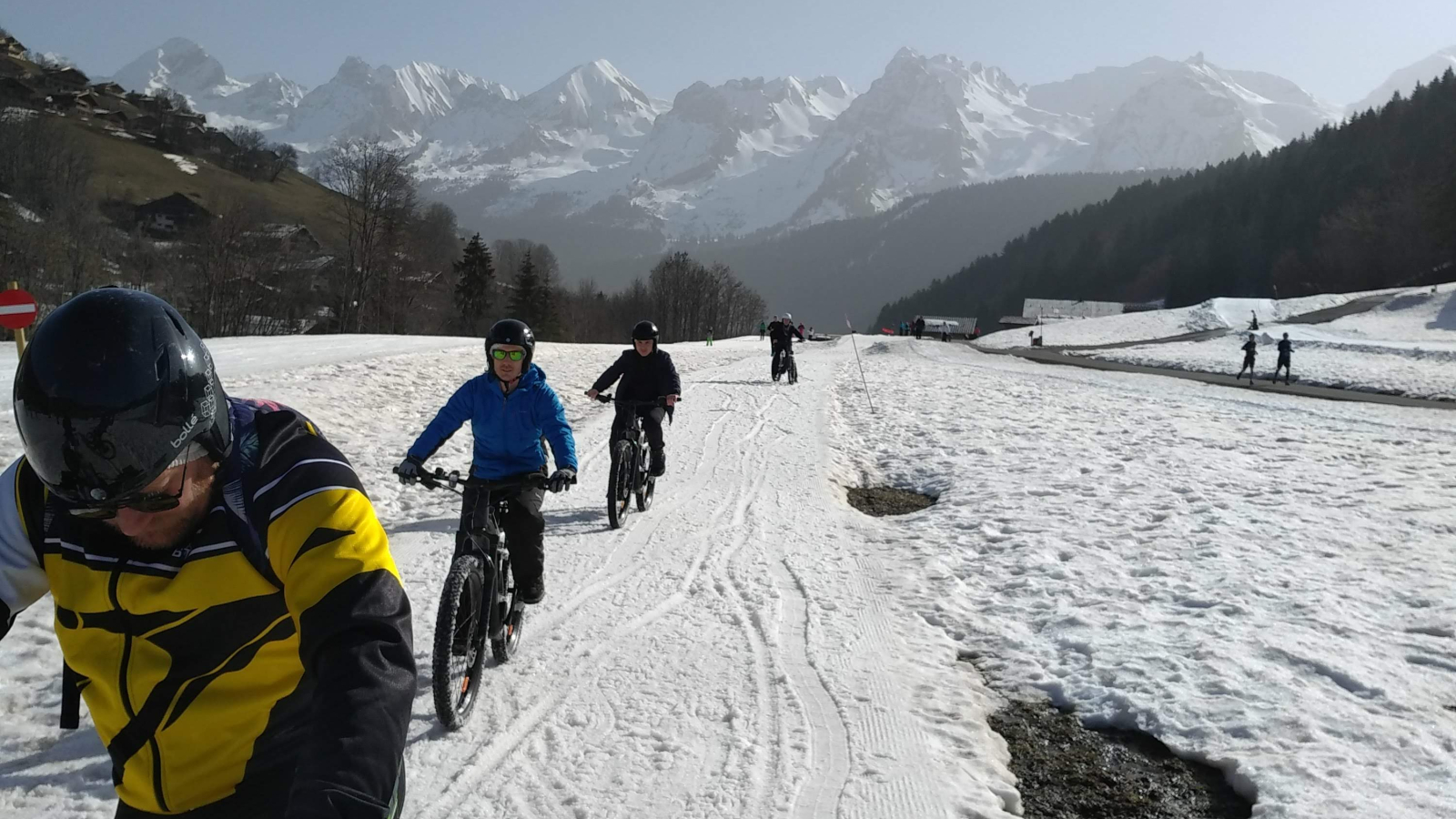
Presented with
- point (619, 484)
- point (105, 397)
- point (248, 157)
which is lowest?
point (619, 484)

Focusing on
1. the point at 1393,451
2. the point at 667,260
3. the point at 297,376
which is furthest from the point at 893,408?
the point at 667,260

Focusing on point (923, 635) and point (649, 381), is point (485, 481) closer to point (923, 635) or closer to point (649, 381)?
point (923, 635)

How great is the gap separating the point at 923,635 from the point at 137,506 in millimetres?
5289

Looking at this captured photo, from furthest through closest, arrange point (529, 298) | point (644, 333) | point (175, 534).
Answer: point (529, 298) < point (644, 333) < point (175, 534)

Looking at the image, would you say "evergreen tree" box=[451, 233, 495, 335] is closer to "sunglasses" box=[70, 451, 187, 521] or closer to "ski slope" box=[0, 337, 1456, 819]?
"ski slope" box=[0, 337, 1456, 819]

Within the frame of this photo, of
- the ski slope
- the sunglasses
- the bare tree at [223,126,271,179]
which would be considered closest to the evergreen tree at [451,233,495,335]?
the ski slope

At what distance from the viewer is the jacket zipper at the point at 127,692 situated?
1.75 metres

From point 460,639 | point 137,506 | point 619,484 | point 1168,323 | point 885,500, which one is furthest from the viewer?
point 1168,323

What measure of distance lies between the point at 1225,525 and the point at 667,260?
103 meters

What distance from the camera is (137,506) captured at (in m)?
1.62

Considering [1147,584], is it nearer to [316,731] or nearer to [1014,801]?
[1014,801]

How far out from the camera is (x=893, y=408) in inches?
713

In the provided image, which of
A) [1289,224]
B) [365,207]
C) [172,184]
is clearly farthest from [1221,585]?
[1289,224]

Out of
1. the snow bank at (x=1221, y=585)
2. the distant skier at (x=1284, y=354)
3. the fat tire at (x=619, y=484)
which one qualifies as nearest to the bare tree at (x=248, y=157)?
the distant skier at (x=1284, y=354)
